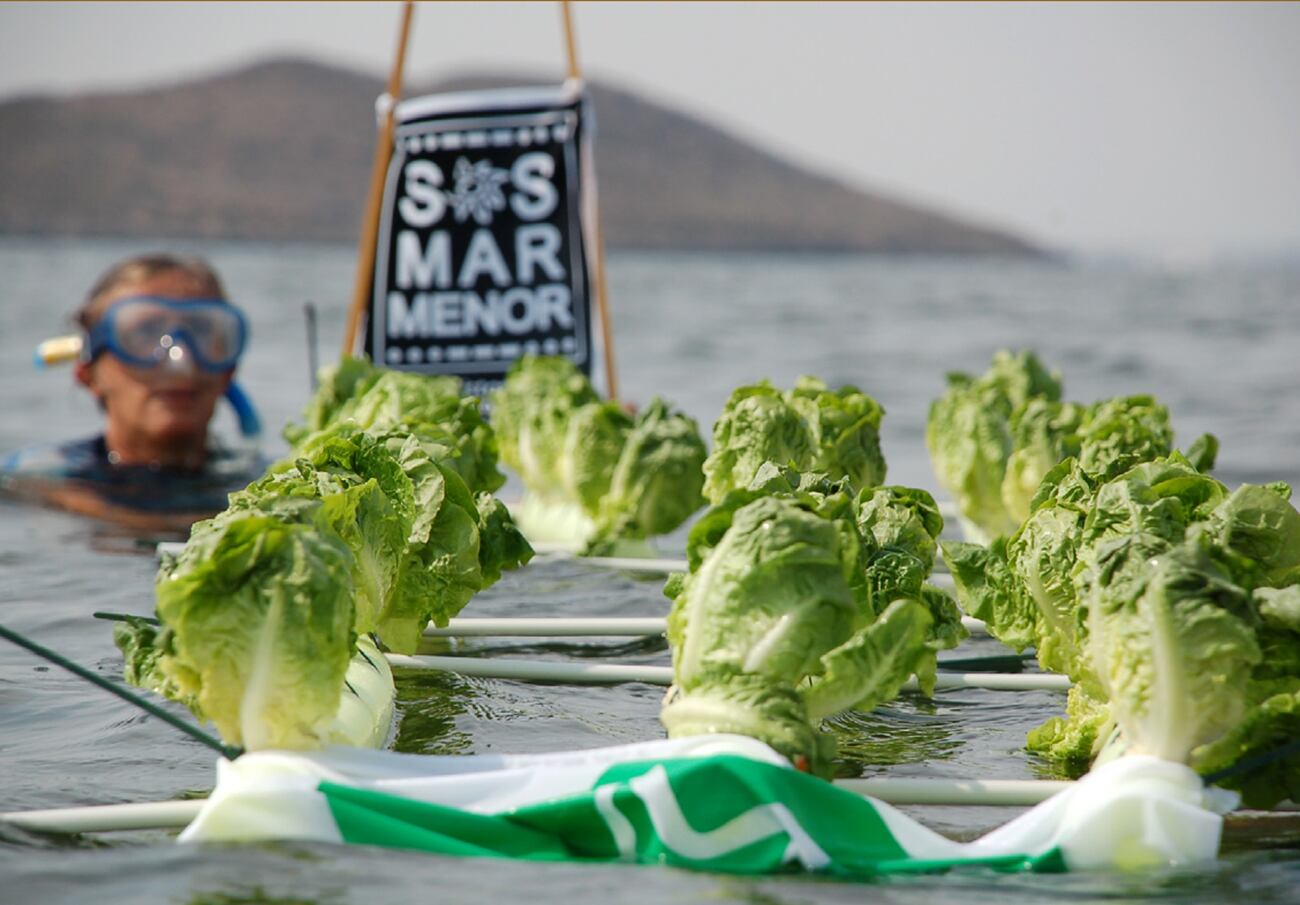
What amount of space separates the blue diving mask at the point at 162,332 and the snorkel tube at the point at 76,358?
14 centimetres

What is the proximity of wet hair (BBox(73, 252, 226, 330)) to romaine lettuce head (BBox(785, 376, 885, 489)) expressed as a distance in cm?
434

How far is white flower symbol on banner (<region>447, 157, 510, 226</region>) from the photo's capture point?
9500mm

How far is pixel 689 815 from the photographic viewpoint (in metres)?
3.30

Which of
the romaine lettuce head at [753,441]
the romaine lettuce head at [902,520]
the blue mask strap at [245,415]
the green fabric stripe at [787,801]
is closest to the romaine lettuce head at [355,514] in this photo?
the green fabric stripe at [787,801]

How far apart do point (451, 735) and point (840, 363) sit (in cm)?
1704

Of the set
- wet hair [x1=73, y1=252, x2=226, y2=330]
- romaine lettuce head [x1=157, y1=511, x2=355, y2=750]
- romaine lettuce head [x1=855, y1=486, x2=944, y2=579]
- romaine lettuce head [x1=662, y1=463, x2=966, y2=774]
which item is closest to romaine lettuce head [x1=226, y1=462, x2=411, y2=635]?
Answer: romaine lettuce head [x1=157, y1=511, x2=355, y2=750]

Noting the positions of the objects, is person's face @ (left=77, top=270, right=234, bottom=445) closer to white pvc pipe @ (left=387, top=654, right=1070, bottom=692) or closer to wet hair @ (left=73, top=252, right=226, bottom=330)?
wet hair @ (left=73, top=252, right=226, bottom=330)

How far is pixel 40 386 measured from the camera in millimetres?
17406

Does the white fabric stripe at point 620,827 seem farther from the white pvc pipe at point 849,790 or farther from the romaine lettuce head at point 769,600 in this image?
the white pvc pipe at point 849,790

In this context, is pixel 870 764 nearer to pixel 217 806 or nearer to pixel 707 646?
pixel 707 646

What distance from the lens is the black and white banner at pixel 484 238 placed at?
31.0ft

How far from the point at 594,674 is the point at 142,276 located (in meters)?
5.33

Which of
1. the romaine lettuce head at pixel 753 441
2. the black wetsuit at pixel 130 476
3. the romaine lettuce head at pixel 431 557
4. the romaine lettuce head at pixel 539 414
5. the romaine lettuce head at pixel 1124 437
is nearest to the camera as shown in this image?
the romaine lettuce head at pixel 431 557

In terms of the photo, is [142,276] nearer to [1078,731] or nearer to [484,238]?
[484,238]
